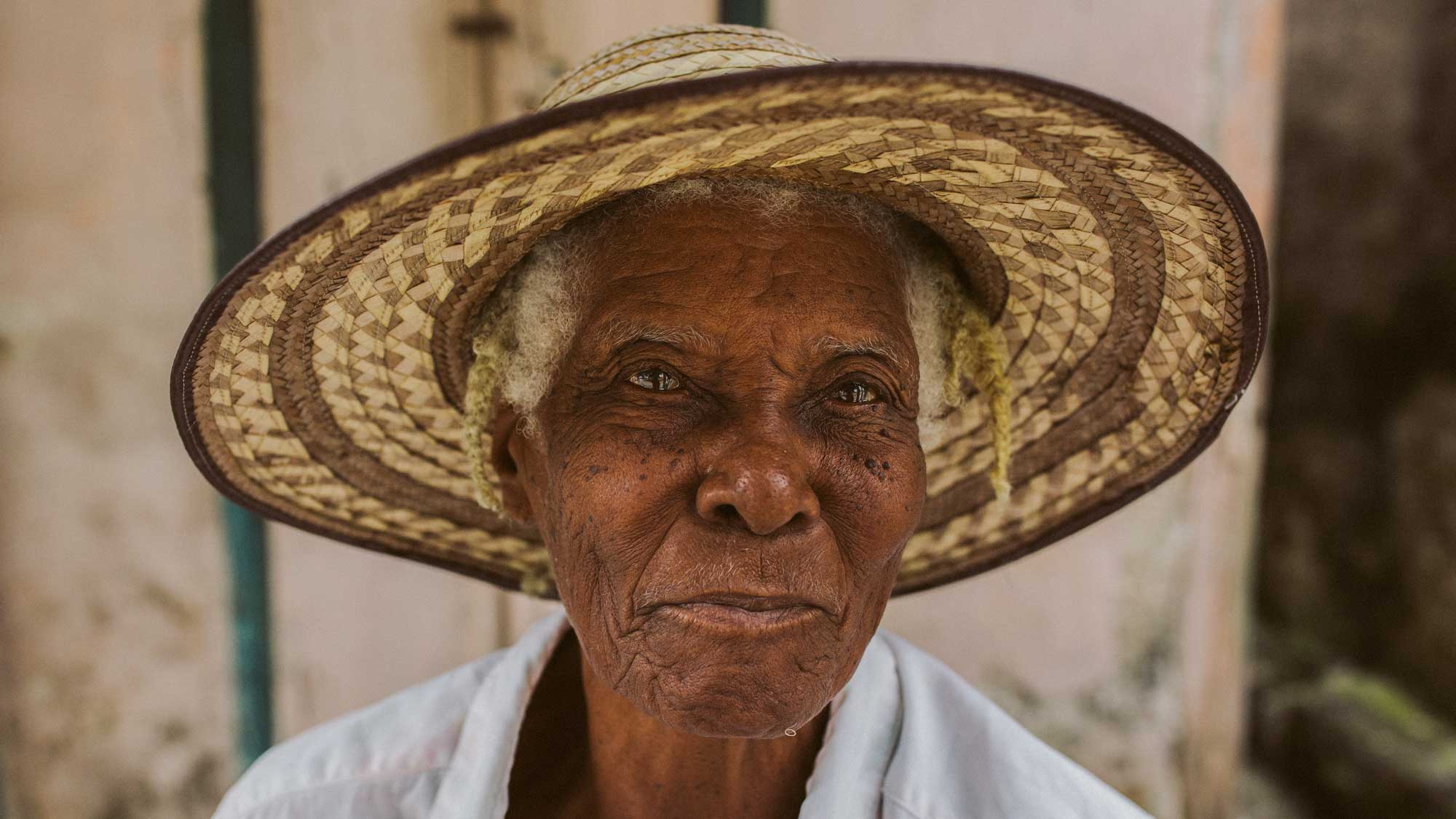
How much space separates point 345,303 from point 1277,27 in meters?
2.34

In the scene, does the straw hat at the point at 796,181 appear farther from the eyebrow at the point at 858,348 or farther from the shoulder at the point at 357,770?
the shoulder at the point at 357,770

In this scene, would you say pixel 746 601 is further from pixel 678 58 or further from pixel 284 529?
pixel 284 529

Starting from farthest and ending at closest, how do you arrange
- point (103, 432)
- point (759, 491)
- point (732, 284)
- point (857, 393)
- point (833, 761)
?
1. point (103, 432)
2. point (833, 761)
3. point (857, 393)
4. point (732, 284)
5. point (759, 491)

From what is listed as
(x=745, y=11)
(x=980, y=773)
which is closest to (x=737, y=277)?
(x=980, y=773)

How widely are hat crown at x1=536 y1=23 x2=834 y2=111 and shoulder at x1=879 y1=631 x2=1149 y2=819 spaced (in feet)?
3.54

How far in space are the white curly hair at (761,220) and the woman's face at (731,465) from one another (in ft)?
0.11

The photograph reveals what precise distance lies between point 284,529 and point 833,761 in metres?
1.74

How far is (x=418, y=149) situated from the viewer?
8.79ft

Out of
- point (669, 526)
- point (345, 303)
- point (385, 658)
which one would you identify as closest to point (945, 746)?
point (669, 526)

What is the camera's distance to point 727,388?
55.6 inches

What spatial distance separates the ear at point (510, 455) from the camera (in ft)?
5.48

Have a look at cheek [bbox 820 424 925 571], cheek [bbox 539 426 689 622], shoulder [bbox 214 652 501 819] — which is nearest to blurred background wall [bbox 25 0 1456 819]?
shoulder [bbox 214 652 501 819]

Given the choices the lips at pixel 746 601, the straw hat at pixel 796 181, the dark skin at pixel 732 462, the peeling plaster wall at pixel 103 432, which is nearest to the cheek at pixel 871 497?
the dark skin at pixel 732 462

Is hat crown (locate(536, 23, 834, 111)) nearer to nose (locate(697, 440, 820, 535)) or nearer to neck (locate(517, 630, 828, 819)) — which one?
nose (locate(697, 440, 820, 535))
